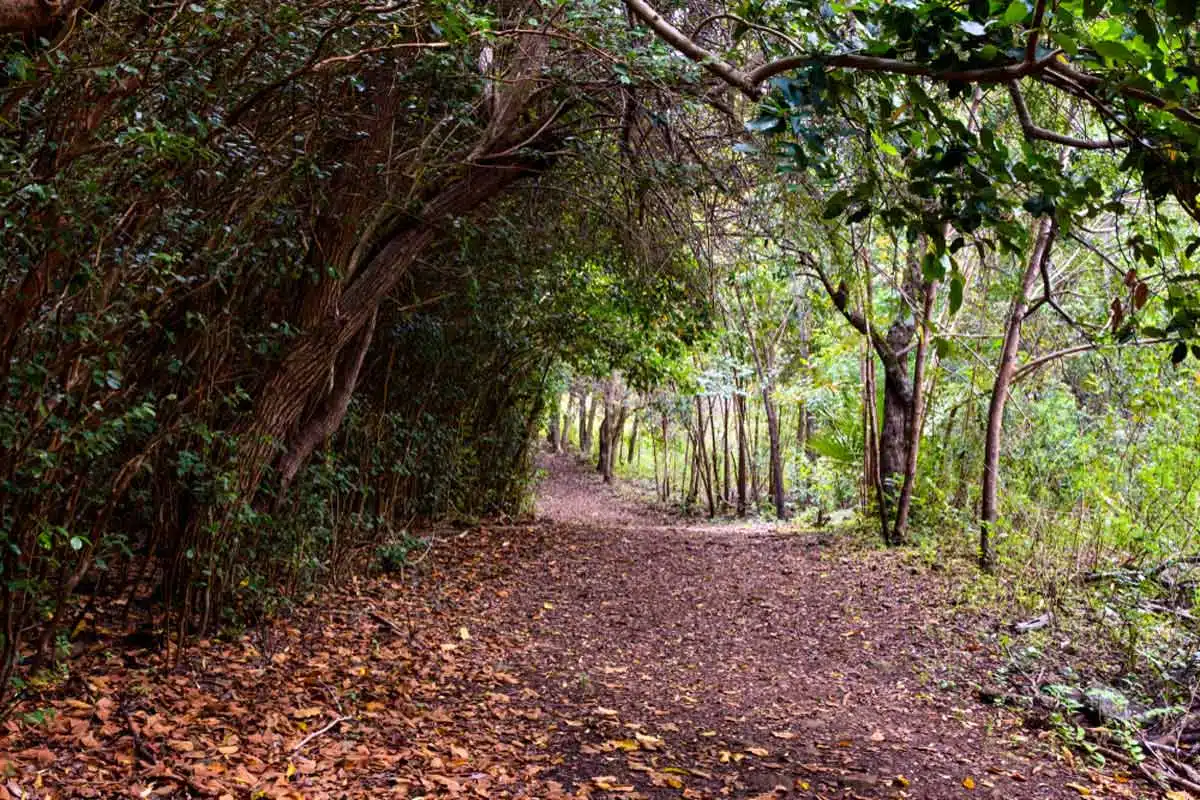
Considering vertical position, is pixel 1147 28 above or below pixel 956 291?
above

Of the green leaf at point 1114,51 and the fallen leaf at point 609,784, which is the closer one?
the green leaf at point 1114,51

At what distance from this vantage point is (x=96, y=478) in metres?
3.35

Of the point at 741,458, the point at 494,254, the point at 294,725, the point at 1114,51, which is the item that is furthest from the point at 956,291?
the point at 741,458

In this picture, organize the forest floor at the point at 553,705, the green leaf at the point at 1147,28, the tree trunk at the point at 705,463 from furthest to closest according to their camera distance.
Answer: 1. the tree trunk at the point at 705,463
2. the forest floor at the point at 553,705
3. the green leaf at the point at 1147,28

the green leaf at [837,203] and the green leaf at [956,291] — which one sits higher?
the green leaf at [837,203]

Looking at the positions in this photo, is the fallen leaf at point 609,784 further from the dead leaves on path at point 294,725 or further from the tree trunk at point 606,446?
the tree trunk at point 606,446

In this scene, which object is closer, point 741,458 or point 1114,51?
point 1114,51

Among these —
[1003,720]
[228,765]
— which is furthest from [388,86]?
[1003,720]

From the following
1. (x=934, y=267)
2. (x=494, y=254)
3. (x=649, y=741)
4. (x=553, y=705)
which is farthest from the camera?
(x=494, y=254)

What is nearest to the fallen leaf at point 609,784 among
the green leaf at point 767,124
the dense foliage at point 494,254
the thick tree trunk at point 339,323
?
the dense foliage at point 494,254

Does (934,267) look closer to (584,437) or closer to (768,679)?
(768,679)

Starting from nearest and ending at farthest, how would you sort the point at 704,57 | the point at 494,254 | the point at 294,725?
the point at 704,57 < the point at 294,725 < the point at 494,254

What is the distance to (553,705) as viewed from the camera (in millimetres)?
4312

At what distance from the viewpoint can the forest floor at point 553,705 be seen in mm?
3195
